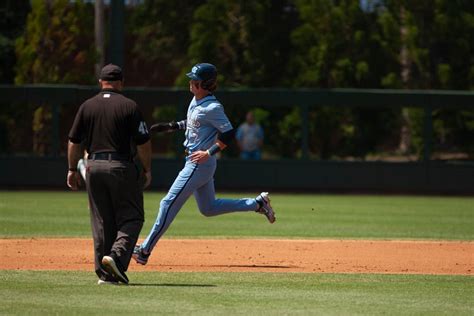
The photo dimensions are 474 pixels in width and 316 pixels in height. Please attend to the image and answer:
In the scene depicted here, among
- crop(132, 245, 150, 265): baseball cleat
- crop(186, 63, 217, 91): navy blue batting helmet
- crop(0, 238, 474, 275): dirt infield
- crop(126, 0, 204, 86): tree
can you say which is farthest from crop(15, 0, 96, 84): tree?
crop(132, 245, 150, 265): baseball cleat

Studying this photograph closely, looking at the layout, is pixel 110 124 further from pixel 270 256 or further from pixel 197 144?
pixel 270 256

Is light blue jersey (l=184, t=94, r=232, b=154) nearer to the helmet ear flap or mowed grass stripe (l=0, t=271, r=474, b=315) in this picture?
the helmet ear flap

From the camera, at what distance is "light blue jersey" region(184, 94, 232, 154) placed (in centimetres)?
1067

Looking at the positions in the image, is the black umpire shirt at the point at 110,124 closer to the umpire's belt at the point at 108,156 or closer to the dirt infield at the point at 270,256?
the umpire's belt at the point at 108,156

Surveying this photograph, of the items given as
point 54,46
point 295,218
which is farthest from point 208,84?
point 54,46

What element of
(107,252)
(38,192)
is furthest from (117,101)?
(38,192)

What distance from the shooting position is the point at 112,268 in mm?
9266

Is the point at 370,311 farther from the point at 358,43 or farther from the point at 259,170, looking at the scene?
the point at 358,43

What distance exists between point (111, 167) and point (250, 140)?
59.2ft

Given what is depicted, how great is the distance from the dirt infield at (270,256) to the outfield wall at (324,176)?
1238 centimetres

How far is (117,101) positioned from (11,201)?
1315 centimetres

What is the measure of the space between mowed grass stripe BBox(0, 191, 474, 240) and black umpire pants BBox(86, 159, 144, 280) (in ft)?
18.6

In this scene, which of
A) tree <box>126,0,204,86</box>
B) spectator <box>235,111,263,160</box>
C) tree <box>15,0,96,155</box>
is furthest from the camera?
tree <box>126,0,204,86</box>

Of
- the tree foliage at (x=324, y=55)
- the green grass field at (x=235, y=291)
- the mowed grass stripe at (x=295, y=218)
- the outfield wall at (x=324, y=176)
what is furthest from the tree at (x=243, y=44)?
the green grass field at (x=235, y=291)
